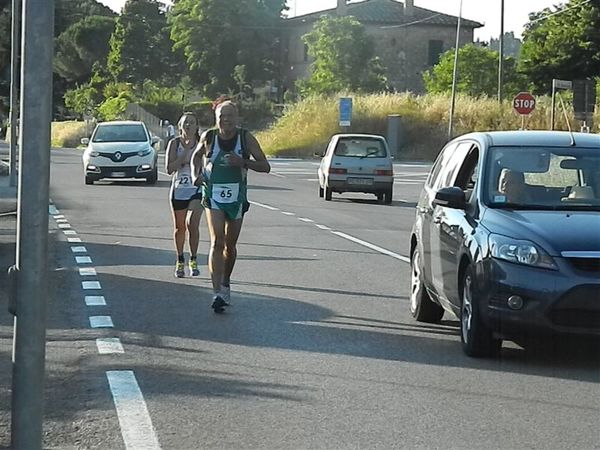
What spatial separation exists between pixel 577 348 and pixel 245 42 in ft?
284

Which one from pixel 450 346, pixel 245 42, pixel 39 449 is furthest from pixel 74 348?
pixel 245 42

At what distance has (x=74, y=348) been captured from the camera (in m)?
9.62

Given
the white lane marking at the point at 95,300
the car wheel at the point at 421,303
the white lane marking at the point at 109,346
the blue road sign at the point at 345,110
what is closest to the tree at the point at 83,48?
the blue road sign at the point at 345,110

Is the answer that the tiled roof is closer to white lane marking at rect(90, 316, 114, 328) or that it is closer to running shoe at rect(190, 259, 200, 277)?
A: running shoe at rect(190, 259, 200, 277)

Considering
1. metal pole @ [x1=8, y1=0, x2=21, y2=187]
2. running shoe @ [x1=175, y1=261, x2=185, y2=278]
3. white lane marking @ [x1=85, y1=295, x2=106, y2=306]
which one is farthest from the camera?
metal pole @ [x1=8, y1=0, x2=21, y2=187]

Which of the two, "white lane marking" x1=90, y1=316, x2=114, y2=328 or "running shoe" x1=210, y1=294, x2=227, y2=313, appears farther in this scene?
"running shoe" x1=210, y1=294, x2=227, y2=313

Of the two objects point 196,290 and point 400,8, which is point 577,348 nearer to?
point 196,290

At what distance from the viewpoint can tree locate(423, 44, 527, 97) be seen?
252 ft

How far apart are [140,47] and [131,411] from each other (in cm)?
9423

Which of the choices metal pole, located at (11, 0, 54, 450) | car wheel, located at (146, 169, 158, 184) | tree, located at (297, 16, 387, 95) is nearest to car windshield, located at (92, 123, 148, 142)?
car wheel, located at (146, 169, 158, 184)

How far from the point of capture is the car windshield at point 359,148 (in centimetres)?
3173

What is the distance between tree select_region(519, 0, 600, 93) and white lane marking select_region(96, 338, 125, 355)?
62.5m

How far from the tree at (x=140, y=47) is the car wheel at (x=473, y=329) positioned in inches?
3539

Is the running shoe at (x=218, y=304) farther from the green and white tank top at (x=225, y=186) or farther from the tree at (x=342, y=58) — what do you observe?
the tree at (x=342, y=58)
